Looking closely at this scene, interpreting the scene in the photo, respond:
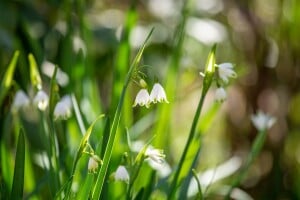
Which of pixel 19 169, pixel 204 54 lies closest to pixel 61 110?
pixel 19 169

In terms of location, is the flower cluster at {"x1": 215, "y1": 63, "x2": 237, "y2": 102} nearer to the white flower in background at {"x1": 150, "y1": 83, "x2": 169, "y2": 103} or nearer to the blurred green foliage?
the white flower in background at {"x1": 150, "y1": 83, "x2": 169, "y2": 103}

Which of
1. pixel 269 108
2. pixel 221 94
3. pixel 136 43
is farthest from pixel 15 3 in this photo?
pixel 221 94

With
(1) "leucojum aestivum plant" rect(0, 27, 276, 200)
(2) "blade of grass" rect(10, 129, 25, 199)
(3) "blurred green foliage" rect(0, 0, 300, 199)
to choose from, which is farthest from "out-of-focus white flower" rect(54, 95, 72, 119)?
(3) "blurred green foliage" rect(0, 0, 300, 199)

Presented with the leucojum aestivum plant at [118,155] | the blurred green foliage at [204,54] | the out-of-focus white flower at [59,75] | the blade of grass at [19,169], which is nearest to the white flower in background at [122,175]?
the leucojum aestivum plant at [118,155]

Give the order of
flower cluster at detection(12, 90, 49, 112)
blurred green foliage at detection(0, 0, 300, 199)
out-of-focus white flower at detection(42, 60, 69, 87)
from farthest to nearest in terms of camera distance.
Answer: blurred green foliage at detection(0, 0, 300, 199), out-of-focus white flower at detection(42, 60, 69, 87), flower cluster at detection(12, 90, 49, 112)

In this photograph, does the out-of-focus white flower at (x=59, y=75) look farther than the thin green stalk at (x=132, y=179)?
Yes

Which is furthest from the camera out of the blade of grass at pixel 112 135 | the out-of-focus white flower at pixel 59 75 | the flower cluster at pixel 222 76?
the out-of-focus white flower at pixel 59 75

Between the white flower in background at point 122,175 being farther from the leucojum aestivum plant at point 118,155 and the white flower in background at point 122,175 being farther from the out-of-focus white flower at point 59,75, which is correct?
the out-of-focus white flower at point 59,75

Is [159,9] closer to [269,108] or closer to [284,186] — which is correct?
[269,108]

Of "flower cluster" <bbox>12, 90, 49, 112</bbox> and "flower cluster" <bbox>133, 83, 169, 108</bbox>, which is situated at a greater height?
"flower cluster" <bbox>133, 83, 169, 108</bbox>

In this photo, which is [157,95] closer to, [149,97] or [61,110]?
[149,97]
